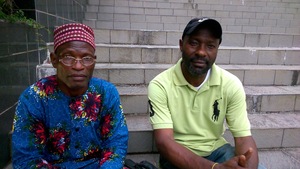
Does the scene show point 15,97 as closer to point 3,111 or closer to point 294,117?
point 3,111

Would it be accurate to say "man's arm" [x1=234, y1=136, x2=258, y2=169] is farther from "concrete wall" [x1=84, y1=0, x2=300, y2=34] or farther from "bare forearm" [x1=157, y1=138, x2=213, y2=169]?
"concrete wall" [x1=84, y1=0, x2=300, y2=34]

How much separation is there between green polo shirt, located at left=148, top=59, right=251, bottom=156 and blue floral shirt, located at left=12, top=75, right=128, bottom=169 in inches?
14.9

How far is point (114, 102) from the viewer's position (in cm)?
180

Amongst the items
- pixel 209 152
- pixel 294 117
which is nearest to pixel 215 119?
pixel 209 152

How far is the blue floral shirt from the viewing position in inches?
62.1

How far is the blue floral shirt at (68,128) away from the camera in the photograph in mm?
1578

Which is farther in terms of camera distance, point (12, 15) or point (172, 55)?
point (172, 55)

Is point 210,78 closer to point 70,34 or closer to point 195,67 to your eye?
point 195,67

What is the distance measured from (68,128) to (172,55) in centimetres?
253

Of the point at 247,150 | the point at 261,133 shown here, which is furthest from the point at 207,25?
the point at 261,133

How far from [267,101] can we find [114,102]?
2.34m

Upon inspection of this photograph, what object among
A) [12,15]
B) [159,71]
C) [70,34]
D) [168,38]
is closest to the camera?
[70,34]

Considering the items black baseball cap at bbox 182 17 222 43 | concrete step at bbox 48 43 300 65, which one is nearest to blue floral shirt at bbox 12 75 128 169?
black baseball cap at bbox 182 17 222 43

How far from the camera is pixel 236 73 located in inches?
140
